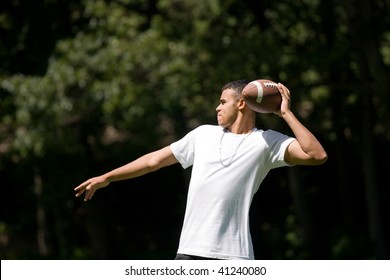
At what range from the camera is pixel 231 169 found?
236 inches

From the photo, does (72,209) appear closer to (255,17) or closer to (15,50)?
(15,50)

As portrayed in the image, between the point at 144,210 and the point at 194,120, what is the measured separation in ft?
13.6

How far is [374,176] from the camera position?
1725 cm

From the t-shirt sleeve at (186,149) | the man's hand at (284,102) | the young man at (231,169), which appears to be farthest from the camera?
the t-shirt sleeve at (186,149)

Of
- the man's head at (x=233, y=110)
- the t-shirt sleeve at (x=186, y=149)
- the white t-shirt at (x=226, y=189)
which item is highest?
the man's head at (x=233, y=110)

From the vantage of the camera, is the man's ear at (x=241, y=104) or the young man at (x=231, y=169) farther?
the man's ear at (x=241, y=104)

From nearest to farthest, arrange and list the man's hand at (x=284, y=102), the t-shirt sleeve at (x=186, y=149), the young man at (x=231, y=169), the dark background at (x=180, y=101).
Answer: the young man at (x=231, y=169) < the man's hand at (x=284, y=102) < the t-shirt sleeve at (x=186, y=149) < the dark background at (x=180, y=101)

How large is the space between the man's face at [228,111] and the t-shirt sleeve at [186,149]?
20cm

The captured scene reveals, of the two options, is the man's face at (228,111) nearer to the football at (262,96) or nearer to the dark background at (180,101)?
the football at (262,96)

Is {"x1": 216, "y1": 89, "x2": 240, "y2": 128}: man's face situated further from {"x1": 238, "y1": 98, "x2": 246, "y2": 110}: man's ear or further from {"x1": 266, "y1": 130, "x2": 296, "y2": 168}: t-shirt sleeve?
{"x1": 266, "y1": 130, "x2": 296, "y2": 168}: t-shirt sleeve

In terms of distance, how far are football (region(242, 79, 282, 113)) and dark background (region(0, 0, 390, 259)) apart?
8718 millimetres

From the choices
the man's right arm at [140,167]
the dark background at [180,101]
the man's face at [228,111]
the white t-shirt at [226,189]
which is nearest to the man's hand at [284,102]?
the white t-shirt at [226,189]

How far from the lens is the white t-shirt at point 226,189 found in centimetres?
591
